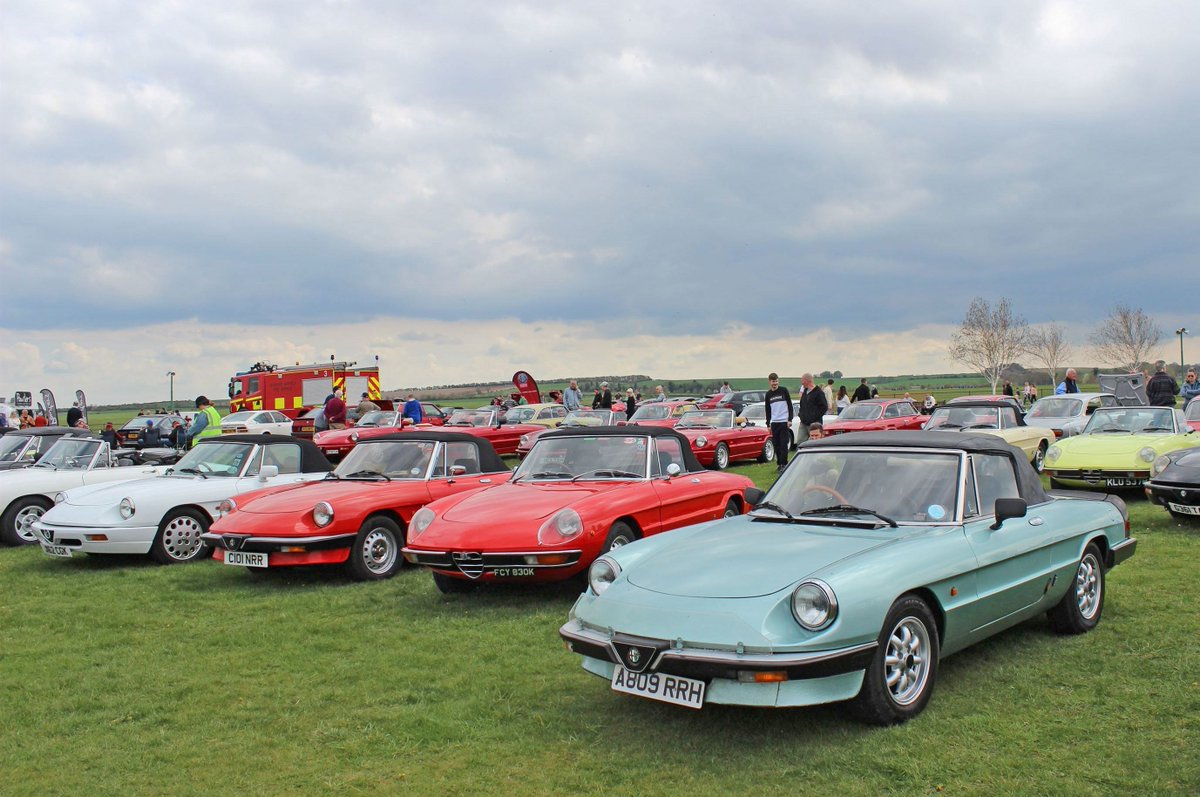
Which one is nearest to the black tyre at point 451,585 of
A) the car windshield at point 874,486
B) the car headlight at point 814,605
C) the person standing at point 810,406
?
the car windshield at point 874,486

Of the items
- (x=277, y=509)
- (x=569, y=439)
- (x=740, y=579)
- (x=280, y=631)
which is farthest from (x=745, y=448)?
(x=740, y=579)

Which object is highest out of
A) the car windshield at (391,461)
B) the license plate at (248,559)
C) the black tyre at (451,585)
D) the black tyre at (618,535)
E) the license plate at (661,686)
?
the car windshield at (391,461)

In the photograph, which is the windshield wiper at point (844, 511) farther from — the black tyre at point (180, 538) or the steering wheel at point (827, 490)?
the black tyre at point (180, 538)

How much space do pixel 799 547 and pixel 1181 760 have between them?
6.19 ft

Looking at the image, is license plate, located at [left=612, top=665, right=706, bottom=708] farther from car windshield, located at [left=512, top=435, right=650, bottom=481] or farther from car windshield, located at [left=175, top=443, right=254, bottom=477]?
car windshield, located at [left=175, top=443, right=254, bottom=477]

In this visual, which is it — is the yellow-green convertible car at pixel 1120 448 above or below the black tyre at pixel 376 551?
above

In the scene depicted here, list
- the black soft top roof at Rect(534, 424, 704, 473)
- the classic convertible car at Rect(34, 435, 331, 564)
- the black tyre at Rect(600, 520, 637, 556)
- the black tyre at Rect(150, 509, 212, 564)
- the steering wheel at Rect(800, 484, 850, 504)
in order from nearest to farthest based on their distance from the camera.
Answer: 1. the steering wheel at Rect(800, 484, 850, 504)
2. the black tyre at Rect(600, 520, 637, 556)
3. the black soft top roof at Rect(534, 424, 704, 473)
4. the classic convertible car at Rect(34, 435, 331, 564)
5. the black tyre at Rect(150, 509, 212, 564)

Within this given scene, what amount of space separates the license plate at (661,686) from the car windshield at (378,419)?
66.1 feet

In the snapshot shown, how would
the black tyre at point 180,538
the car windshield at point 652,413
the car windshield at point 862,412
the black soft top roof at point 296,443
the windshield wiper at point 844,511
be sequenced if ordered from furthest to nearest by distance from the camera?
the car windshield at point 652,413 → the car windshield at point 862,412 → the black soft top roof at point 296,443 → the black tyre at point 180,538 → the windshield wiper at point 844,511

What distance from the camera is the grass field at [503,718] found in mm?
4027

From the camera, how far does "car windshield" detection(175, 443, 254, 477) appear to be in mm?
10609

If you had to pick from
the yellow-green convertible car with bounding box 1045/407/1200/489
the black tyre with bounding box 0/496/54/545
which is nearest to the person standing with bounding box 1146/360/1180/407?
the yellow-green convertible car with bounding box 1045/407/1200/489

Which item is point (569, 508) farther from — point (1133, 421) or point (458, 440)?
point (1133, 421)

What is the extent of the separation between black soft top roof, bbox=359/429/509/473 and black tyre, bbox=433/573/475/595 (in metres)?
2.16
